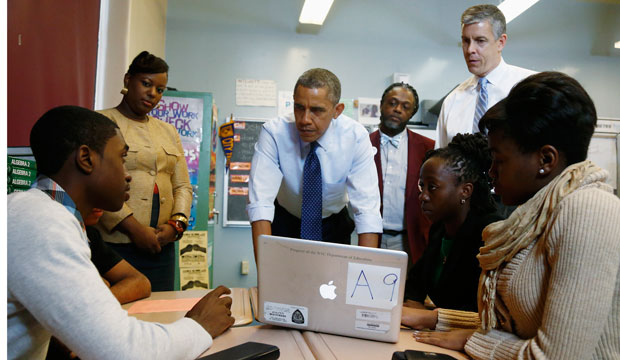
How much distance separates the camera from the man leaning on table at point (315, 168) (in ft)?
5.99

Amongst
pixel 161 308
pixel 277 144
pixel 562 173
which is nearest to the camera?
pixel 562 173

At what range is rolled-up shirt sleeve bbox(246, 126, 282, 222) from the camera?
1.81 metres

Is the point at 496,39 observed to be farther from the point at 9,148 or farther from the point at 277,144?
the point at 9,148

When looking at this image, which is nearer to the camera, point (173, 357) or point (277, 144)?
point (173, 357)

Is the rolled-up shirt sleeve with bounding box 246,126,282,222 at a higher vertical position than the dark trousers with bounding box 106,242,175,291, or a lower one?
higher

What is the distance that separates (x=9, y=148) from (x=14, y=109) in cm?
16

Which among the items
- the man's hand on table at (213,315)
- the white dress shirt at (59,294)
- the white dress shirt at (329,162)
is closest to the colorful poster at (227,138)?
the white dress shirt at (329,162)

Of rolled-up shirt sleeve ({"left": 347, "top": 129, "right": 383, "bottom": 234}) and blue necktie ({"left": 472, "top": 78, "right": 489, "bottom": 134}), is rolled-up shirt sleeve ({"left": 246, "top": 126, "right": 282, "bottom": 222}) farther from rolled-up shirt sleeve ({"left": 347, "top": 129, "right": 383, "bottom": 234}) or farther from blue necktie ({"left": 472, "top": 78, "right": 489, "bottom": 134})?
blue necktie ({"left": 472, "top": 78, "right": 489, "bottom": 134})

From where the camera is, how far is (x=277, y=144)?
1.97m

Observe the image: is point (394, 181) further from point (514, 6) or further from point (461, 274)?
point (514, 6)

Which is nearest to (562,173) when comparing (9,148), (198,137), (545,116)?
(545,116)

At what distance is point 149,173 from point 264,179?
52 cm

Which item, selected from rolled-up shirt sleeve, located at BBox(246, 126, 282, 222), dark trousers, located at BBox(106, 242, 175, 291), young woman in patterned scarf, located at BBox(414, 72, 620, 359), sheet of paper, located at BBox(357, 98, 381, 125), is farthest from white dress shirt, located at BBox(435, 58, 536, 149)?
sheet of paper, located at BBox(357, 98, 381, 125)

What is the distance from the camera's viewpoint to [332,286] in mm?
1038
